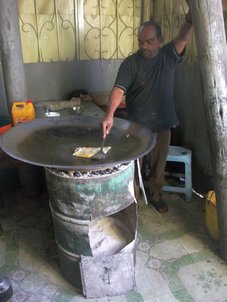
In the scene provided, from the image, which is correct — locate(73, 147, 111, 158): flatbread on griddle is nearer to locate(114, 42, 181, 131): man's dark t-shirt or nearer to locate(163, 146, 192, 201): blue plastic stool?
locate(114, 42, 181, 131): man's dark t-shirt

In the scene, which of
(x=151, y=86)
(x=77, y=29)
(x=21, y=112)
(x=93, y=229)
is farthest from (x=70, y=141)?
(x=77, y=29)

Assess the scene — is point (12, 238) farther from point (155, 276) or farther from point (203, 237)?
point (203, 237)

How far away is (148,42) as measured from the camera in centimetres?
253

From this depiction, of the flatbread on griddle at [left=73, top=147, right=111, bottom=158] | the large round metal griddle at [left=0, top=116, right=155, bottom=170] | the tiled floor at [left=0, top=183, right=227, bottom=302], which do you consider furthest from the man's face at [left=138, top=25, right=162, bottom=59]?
the tiled floor at [left=0, top=183, right=227, bottom=302]

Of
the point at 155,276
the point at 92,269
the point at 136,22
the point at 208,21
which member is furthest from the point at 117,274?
the point at 136,22

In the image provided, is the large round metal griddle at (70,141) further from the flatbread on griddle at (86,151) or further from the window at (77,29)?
the window at (77,29)

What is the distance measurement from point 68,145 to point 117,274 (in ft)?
3.16

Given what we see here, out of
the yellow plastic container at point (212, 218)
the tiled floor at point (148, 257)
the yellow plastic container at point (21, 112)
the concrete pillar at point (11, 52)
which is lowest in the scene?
the tiled floor at point (148, 257)

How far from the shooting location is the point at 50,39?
3.63 metres

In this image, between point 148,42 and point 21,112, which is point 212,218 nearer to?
point 148,42

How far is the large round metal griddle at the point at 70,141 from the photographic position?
5.93 feet

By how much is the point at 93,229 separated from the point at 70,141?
71 cm

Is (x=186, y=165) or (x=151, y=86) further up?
(x=151, y=86)

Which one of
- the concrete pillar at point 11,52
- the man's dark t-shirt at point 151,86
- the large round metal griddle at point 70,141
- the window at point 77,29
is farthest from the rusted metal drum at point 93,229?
the window at point 77,29
